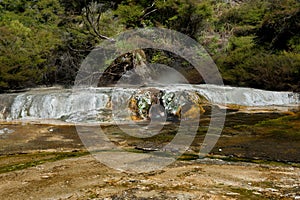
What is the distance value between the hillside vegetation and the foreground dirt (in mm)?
9660

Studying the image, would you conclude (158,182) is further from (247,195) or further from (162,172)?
(247,195)

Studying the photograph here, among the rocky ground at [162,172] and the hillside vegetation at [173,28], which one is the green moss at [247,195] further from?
the hillside vegetation at [173,28]

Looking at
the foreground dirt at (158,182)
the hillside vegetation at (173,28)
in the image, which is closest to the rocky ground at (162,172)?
the foreground dirt at (158,182)

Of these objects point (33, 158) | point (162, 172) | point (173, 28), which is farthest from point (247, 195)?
point (173, 28)

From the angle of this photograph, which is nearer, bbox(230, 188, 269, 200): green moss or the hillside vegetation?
bbox(230, 188, 269, 200): green moss

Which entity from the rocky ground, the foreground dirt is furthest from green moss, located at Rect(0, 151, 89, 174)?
the foreground dirt

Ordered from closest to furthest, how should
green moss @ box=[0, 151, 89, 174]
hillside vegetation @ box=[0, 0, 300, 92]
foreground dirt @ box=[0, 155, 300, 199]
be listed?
1. foreground dirt @ box=[0, 155, 300, 199]
2. green moss @ box=[0, 151, 89, 174]
3. hillside vegetation @ box=[0, 0, 300, 92]

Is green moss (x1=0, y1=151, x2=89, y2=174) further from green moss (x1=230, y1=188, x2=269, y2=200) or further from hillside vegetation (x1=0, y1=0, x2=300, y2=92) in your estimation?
hillside vegetation (x1=0, y1=0, x2=300, y2=92)

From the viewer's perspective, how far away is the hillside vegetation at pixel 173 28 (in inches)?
528

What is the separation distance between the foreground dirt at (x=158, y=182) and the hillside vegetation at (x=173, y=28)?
966 cm

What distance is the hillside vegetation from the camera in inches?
528

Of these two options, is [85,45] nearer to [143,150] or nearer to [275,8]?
[275,8]

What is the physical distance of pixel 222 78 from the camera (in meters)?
15.3

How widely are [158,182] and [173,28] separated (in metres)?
16.0
